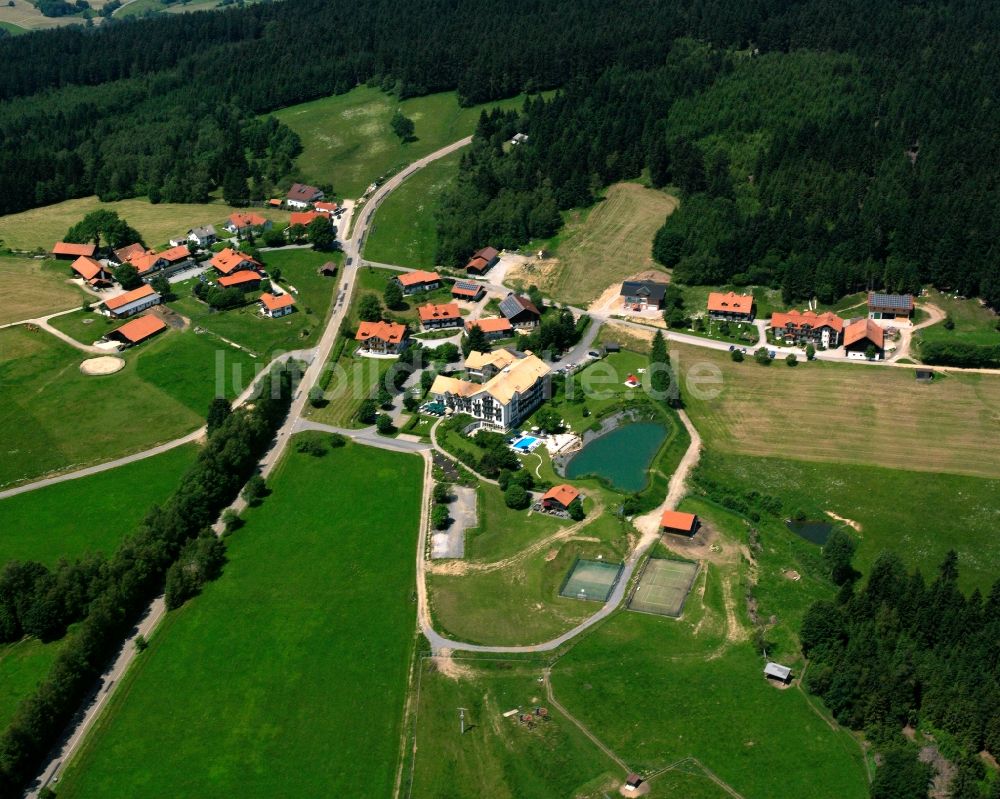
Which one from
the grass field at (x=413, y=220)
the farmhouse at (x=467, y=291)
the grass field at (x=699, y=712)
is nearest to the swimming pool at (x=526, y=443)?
the grass field at (x=699, y=712)

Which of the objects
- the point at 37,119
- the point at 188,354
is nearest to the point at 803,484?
the point at 188,354

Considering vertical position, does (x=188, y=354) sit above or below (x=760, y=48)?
below

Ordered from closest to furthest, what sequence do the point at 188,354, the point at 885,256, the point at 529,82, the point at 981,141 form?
1. the point at 188,354
2. the point at 885,256
3. the point at 981,141
4. the point at 529,82

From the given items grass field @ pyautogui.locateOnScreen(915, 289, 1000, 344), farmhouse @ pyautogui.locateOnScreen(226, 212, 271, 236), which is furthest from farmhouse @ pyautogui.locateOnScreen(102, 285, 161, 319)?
grass field @ pyautogui.locateOnScreen(915, 289, 1000, 344)

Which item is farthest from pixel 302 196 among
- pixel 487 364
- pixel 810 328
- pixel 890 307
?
pixel 890 307

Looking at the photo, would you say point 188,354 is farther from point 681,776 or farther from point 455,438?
point 681,776
